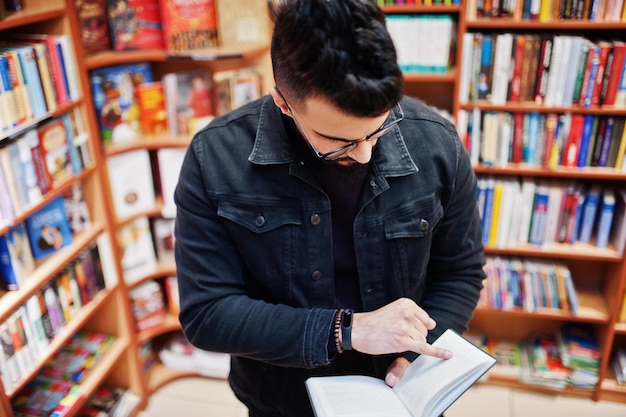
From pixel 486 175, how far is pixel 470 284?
4.18 feet

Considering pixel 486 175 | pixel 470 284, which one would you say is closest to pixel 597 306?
pixel 486 175

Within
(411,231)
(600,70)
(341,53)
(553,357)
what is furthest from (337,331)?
(553,357)

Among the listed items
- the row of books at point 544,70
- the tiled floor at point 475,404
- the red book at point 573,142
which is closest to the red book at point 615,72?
the row of books at point 544,70

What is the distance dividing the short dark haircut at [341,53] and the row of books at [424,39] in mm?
1330

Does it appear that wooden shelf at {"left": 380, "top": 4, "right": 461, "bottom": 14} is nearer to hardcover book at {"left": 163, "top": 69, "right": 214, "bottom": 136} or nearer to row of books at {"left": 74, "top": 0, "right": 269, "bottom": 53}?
row of books at {"left": 74, "top": 0, "right": 269, "bottom": 53}

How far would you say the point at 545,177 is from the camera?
2.27 meters

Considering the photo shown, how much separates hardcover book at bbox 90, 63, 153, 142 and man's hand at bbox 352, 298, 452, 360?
4.81 feet

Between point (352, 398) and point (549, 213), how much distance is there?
1549 millimetres

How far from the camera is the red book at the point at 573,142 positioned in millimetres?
2064

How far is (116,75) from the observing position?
2.05 metres

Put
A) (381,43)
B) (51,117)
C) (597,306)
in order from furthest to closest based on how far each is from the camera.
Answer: (597,306), (51,117), (381,43)

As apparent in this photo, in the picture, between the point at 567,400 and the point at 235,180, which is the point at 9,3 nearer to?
the point at 235,180

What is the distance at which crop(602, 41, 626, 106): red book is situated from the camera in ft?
6.25

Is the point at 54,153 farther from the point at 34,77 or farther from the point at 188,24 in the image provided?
the point at 188,24
